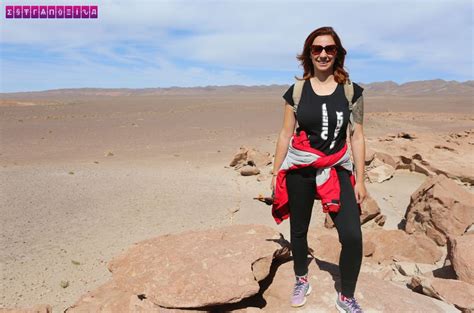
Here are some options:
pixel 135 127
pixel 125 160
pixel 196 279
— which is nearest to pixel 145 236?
pixel 196 279

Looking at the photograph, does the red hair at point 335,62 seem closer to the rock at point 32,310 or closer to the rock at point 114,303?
the rock at point 114,303

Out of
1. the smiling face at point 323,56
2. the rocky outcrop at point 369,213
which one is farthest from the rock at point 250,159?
the smiling face at point 323,56

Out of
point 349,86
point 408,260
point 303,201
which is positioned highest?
point 349,86

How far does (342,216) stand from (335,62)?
1091 mm

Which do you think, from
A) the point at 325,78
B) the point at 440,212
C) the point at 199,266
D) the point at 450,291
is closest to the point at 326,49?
the point at 325,78

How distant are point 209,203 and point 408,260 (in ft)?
12.1

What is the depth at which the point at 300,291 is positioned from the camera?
10.6ft

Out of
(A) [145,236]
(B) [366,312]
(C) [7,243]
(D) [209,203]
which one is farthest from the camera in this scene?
(D) [209,203]

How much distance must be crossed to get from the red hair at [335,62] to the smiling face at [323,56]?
3 centimetres

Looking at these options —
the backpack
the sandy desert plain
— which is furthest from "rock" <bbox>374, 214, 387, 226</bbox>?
the backpack

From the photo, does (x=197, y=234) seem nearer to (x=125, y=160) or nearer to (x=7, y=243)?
(x=7, y=243)

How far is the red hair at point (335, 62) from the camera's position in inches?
111

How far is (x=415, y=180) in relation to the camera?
9.82m

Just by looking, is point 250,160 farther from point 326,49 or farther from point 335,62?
point 326,49
